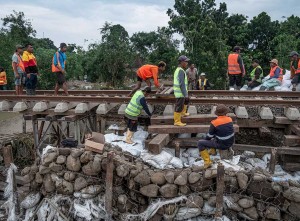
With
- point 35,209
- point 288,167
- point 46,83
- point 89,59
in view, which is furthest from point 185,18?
point 35,209

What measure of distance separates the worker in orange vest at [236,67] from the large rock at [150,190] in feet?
19.4

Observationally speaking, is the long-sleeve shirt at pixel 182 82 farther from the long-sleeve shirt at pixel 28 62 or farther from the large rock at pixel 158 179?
the long-sleeve shirt at pixel 28 62

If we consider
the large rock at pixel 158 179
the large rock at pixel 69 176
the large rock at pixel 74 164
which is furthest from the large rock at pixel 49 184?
the large rock at pixel 158 179

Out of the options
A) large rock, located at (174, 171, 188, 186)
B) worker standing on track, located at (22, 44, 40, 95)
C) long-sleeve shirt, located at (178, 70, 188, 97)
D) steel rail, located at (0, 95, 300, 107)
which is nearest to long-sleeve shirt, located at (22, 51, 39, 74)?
worker standing on track, located at (22, 44, 40, 95)

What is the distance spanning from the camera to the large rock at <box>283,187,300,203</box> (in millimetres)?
4680

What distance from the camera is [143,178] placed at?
5.18 meters

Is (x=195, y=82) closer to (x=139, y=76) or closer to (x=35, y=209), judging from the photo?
(x=139, y=76)

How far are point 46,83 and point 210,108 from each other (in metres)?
15.7

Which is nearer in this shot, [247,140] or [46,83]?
[247,140]

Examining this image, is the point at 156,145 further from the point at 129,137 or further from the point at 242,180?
the point at 242,180

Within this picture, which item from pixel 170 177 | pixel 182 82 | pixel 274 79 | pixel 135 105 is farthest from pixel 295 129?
pixel 274 79

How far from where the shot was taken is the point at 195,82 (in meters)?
11.5

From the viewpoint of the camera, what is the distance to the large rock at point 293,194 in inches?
184

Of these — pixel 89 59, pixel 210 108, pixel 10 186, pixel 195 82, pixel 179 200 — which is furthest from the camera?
pixel 89 59
